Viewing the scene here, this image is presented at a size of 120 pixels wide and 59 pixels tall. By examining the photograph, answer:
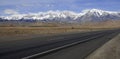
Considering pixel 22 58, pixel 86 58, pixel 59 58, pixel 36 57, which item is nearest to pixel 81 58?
pixel 86 58

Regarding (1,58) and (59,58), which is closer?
(1,58)

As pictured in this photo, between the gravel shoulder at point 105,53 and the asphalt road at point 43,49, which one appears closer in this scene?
the asphalt road at point 43,49

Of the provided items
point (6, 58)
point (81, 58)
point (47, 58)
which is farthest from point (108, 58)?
point (6, 58)

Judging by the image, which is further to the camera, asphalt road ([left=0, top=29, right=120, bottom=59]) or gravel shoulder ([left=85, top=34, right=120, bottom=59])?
gravel shoulder ([left=85, top=34, right=120, bottom=59])

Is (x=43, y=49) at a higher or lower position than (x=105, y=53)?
higher

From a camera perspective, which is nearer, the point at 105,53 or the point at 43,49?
the point at 105,53

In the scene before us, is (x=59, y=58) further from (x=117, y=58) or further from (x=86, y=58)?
(x=117, y=58)

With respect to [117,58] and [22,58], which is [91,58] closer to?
[117,58]

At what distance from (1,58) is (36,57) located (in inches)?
79.2

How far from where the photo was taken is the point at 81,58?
16.0 meters

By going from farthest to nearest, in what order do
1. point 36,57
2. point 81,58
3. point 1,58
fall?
point 81,58 < point 36,57 < point 1,58

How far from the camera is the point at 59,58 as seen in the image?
49.2 ft

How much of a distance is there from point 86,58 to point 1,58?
5177 mm

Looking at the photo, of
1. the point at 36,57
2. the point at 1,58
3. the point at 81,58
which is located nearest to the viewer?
the point at 1,58
